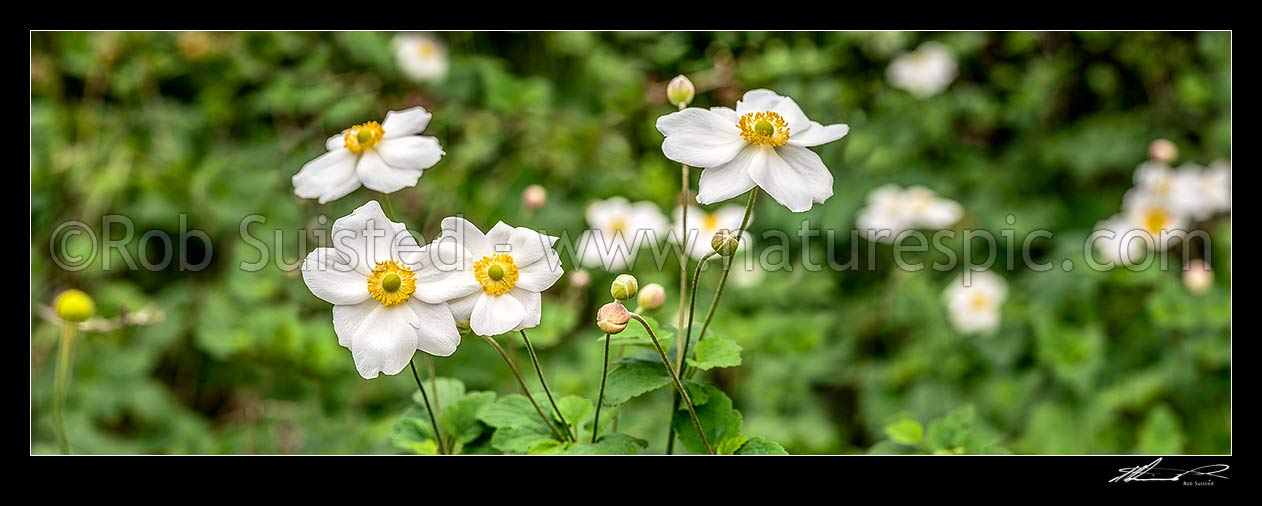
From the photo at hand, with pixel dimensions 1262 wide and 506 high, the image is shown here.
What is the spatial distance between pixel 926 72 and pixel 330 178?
1.86 meters

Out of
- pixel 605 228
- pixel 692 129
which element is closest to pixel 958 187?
pixel 605 228

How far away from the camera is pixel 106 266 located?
7.34 feet

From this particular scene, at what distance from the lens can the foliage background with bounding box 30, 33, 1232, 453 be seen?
196cm

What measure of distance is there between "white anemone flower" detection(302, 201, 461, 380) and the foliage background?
2.97 ft

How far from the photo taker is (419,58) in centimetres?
248

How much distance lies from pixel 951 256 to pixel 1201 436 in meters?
0.66

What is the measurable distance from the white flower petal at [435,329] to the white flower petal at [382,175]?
6.0 inches

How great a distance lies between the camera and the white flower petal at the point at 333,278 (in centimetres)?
76

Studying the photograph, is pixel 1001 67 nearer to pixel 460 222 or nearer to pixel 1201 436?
pixel 1201 436

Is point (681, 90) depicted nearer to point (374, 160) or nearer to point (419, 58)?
point (374, 160)

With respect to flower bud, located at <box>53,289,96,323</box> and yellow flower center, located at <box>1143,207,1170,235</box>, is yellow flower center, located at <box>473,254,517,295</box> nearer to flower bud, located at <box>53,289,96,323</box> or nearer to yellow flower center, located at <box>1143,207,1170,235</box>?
flower bud, located at <box>53,289,96,323</box>
